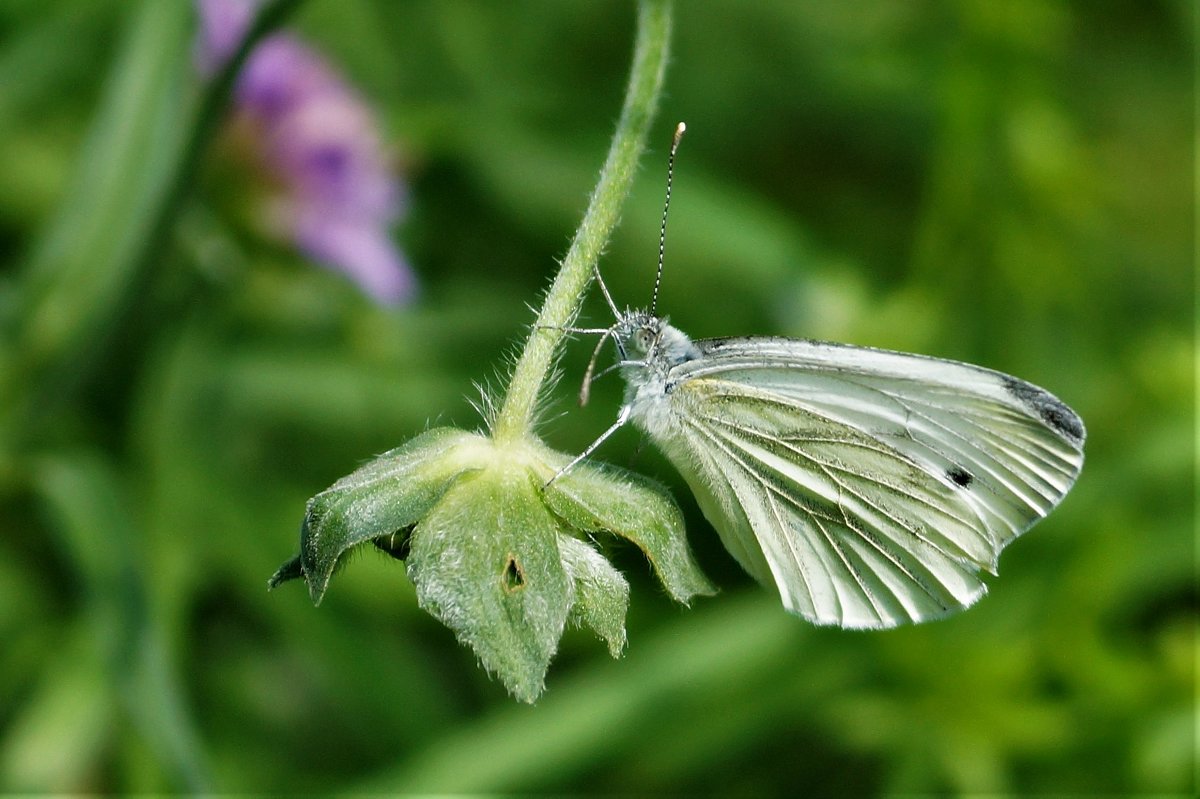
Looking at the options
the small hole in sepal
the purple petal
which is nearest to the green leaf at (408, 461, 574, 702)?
the small hole in sepal

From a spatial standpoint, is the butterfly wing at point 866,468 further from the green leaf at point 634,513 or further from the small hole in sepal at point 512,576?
the small hole in sepal at point 512,576

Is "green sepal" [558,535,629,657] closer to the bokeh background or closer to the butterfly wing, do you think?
the butterfly wing

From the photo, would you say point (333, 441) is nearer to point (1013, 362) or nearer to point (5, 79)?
point (5, 79)

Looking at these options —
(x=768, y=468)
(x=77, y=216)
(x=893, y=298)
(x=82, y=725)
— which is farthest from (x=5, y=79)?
(x=893, y=298)

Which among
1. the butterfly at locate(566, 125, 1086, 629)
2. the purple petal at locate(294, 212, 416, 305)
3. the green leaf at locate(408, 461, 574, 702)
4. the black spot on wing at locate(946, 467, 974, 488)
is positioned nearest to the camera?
the green leaf at locate(408, 461, 574, 702)

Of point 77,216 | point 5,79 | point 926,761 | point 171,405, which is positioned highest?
point 5,79

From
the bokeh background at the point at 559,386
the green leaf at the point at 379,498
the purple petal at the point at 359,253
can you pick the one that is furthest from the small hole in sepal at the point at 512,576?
the purple petal at the point at 359,253
